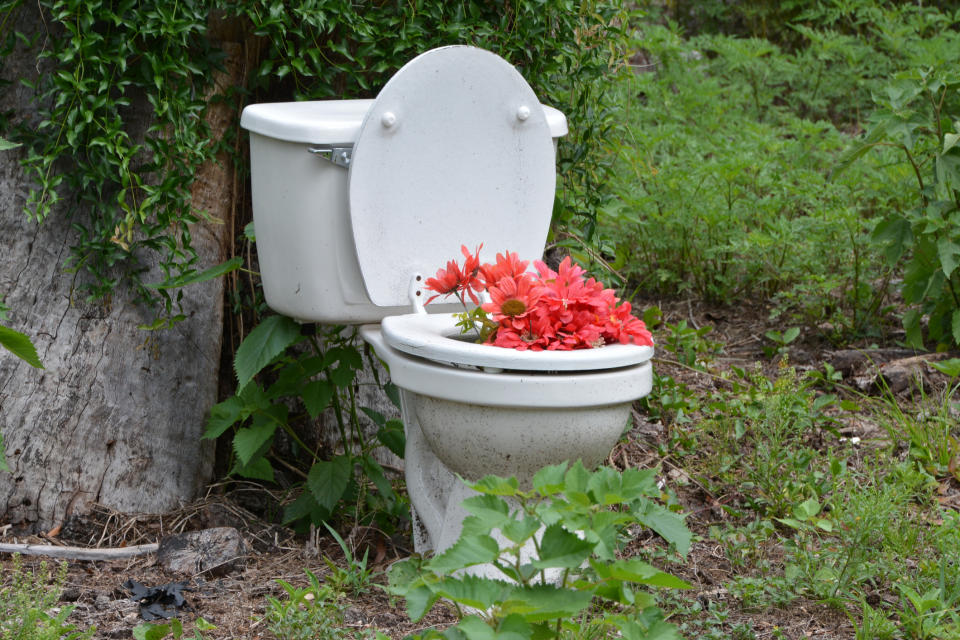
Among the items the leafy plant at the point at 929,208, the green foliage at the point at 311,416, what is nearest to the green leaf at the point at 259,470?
the green foliage at the point at 311,416

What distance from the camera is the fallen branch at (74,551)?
2.25 meters

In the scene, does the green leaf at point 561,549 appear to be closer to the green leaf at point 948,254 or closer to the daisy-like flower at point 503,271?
the daisy-like flower at point 503,271

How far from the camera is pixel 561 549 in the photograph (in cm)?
127

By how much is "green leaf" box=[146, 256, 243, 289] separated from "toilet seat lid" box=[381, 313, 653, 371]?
0.44 m

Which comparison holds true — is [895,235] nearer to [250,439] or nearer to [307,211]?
[307,211]

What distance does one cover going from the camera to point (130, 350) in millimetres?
2387

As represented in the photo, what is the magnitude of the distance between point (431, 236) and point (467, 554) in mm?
1074

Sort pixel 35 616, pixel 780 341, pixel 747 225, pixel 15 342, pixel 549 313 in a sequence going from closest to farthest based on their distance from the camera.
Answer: pixel 35 616 < pixel 15 342 < pixel 549 313 < pixel 780 341 < pixel 747 225

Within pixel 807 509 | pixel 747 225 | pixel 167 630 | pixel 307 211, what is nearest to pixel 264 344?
pixel 307 211

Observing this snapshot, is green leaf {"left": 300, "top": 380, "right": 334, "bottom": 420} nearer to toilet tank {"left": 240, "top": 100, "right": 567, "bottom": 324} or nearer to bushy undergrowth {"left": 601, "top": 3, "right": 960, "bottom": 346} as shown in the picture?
toilet tank {"left": 240, "top": 100, "right": 567, "bottom": 324}

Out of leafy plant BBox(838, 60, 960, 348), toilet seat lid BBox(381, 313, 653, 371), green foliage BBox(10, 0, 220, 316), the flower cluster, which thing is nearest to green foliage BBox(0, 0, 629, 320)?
green foliage BBox(10, 0, 220, 316)

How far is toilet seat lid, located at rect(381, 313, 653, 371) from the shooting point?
1841 millimetres

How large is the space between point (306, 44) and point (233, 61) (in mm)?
178

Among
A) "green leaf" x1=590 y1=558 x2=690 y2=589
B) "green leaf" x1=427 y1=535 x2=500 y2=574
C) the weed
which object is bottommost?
the weed
